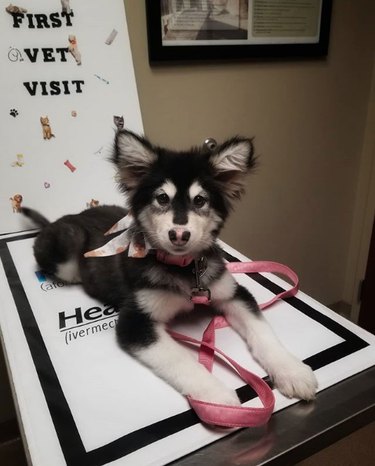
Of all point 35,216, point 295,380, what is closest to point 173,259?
point 295,380

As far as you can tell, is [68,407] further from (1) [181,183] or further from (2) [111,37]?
(2) [111,37]

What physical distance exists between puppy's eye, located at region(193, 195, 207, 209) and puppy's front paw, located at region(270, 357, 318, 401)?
0.37 meters

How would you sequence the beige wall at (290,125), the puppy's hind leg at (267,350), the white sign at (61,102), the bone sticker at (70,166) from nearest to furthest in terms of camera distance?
1. the puppy's hind leg at (267,350)
2. the white sign at (61,102)
3. the bone sticker at (70,166)
4. the beige wall at (290,125)

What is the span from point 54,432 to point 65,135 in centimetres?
103

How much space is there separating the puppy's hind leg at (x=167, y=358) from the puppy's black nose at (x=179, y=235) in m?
0.22

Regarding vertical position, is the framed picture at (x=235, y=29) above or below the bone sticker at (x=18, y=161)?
above

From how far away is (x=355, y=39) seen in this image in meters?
1.98

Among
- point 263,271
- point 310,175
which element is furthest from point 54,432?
point 310,175

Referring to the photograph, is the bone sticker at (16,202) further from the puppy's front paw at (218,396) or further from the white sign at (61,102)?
the puppy's front paw at (218,396)

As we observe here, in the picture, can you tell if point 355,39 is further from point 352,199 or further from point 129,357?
point 129,357

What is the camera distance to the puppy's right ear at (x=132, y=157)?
89 centimetres

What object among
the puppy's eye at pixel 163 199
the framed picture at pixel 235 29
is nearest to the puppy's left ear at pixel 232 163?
the puppy's eye at pixel 163 199

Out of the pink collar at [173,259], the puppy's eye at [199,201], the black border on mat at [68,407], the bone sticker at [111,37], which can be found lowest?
the black border on mat at [68,407]

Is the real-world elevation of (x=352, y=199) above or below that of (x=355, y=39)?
below
